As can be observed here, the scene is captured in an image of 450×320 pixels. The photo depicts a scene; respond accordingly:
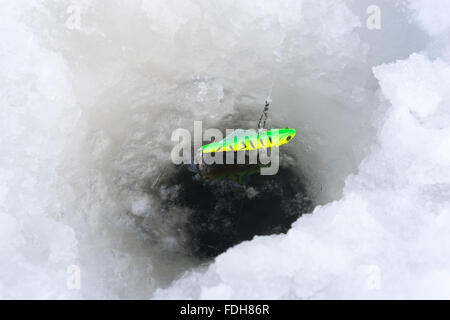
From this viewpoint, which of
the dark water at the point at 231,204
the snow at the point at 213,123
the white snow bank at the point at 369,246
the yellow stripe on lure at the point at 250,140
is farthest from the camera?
the yellow stripe on lure at the point at 250,140

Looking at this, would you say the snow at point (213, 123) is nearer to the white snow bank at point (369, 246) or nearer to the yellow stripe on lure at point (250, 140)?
the white snow bank at point (369, 246)

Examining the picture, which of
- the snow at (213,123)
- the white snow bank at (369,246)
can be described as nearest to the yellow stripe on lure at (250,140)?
the snow at (213,123)

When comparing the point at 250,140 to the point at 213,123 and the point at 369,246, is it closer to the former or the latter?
the point at 213,123

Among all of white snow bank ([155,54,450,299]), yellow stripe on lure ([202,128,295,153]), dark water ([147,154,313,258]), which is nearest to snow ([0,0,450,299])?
white snow bank ([155,54,450,299])

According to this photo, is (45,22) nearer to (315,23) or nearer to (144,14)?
(144,14)

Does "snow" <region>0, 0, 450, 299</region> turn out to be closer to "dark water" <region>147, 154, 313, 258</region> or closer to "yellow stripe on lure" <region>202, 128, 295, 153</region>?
"dark water" <region>147, 154, 313, 258</region>

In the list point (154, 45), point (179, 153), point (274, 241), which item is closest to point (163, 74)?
point (154, 45)

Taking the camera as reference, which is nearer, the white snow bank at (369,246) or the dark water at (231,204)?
the white snow bank at (369,246)
